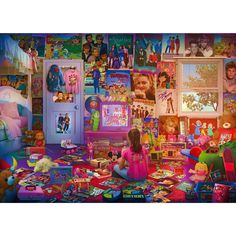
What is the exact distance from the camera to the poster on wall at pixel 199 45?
159 inches

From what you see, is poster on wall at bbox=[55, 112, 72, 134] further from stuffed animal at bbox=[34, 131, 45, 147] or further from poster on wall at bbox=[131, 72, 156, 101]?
poster on wall at bbox=[131, 72, 156, 101]

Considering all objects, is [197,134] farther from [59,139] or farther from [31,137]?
[31,137]

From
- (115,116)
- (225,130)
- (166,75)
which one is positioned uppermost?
(166,75)

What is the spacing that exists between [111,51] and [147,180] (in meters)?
1.57

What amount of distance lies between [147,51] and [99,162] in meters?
1.42

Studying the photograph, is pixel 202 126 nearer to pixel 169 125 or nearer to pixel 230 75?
pixel 169 125

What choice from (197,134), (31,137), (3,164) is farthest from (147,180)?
(3,164)

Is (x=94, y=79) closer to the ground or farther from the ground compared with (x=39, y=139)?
farther from the ground

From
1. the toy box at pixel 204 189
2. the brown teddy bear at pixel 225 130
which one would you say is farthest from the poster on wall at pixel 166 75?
the toy box at pixel 204 189

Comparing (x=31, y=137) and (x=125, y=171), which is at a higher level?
(x=31, y=137)

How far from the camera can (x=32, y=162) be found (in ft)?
13.3

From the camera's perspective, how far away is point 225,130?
4031 millimetres

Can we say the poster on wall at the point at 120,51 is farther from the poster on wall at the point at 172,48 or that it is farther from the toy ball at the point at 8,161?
the toy ball at the point at 8,161

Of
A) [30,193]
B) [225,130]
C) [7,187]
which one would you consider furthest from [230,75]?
[7,187]
